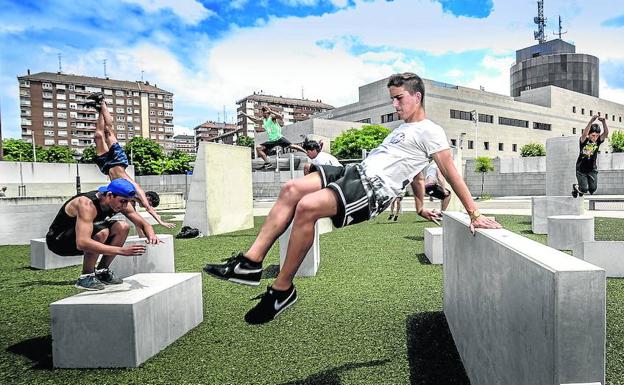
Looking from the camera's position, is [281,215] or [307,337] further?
[307,337]

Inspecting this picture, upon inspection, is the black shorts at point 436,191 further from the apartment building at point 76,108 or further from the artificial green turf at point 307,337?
the apartment building at point 76,108

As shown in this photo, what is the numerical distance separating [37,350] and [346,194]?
3.44 metres

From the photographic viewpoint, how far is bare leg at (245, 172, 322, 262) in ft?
8.58

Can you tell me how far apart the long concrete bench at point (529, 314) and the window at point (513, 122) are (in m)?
72.8

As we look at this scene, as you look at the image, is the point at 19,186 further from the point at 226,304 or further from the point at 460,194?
the point at 460,194

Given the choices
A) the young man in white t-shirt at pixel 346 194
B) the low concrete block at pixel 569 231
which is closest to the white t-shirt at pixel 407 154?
the young man in white t-shirt at pixel 346 194

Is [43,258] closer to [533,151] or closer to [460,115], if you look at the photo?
[460,115]

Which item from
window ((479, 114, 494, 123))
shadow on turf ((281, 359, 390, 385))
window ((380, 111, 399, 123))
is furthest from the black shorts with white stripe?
window ((479, 114, 494, 123))

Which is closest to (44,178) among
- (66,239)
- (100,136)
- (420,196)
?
(100,136)

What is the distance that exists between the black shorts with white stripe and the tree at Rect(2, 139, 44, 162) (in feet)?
297

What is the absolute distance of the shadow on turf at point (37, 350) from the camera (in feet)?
12.3

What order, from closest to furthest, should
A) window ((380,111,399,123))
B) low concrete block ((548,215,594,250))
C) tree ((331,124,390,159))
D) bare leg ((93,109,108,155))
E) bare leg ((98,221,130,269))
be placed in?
bare leg ((98,221,130,269)) < bare leg ((93,109,108,155)) < low concrete block ((548,215,594,250)) < tree ((331,124,390,159)) < window ((380,111,399,123))

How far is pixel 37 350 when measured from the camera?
13.2 feet

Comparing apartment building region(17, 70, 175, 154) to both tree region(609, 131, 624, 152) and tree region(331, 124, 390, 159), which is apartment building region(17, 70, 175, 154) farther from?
tree region(609, 131, 624, 152)
